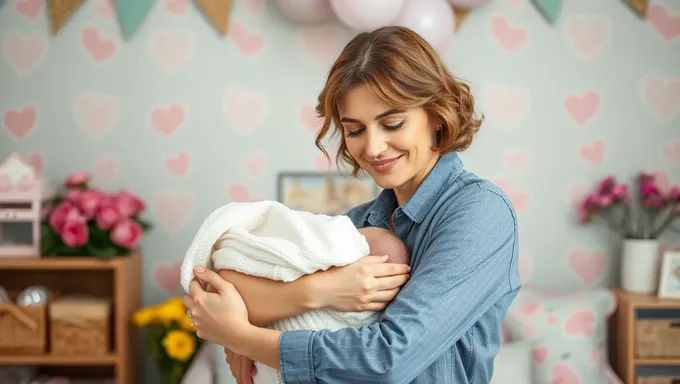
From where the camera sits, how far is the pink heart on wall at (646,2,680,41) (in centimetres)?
308

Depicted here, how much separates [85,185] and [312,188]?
92 centimetres

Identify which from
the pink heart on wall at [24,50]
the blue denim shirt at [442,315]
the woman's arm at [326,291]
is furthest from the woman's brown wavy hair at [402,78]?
the pink heart on wall at [24,50]

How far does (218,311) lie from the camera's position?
124cm

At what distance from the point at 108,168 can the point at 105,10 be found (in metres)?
0.67

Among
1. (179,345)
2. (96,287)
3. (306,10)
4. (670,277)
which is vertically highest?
(306,10)

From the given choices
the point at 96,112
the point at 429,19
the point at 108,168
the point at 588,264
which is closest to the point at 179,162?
the point at 108,168

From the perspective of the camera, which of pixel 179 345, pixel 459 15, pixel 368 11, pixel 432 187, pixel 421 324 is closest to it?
pixel 421 324

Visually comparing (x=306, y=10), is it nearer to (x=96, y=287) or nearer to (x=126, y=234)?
(x=126, y=234)

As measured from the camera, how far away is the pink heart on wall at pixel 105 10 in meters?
3.10

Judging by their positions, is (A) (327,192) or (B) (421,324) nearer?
(B) (421,324)

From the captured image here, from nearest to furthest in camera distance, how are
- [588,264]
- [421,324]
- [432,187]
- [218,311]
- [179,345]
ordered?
[421,324] → [218,311] → [432,187] → [179,345] → [588,264]

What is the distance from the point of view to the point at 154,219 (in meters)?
3.17

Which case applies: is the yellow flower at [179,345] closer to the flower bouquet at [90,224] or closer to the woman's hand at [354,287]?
the flower bouquet at [90,224]

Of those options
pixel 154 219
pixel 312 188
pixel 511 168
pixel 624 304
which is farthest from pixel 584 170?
pixel 154 219
